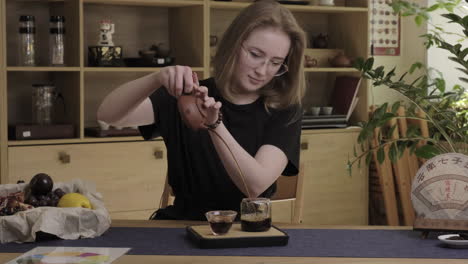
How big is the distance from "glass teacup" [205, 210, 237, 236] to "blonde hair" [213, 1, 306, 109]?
614mm

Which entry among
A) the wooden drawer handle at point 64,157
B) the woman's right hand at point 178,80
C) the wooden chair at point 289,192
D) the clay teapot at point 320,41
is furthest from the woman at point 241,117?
the clay teapot at point 320,41

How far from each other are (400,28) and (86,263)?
152 inches

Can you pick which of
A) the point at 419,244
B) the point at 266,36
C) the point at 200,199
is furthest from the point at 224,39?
the point at 419,244

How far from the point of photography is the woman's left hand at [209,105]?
6.31 feet

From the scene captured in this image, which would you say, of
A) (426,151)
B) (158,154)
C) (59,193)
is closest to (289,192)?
(59,193)

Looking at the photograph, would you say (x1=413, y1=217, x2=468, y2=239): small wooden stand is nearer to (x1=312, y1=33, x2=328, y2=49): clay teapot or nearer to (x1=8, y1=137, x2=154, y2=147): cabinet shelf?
(x1=8, y1=137, x2=154, y2=147): cabinet shelf

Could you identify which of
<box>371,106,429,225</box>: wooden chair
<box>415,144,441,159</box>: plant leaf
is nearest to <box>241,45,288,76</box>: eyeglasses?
<box>415,144,441,159</box>: plant leaf

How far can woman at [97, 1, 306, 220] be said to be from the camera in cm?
234

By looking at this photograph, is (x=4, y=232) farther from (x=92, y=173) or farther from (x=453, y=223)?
(x=92, y=173)

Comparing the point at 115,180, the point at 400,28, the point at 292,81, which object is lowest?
the point at 115,180

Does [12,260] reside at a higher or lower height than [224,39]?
lower

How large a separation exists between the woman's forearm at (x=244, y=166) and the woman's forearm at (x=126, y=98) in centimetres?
22

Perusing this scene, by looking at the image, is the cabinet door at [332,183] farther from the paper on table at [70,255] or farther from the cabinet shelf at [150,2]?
the paper on table at [70,255]

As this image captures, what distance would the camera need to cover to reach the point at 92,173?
410 centimetres
